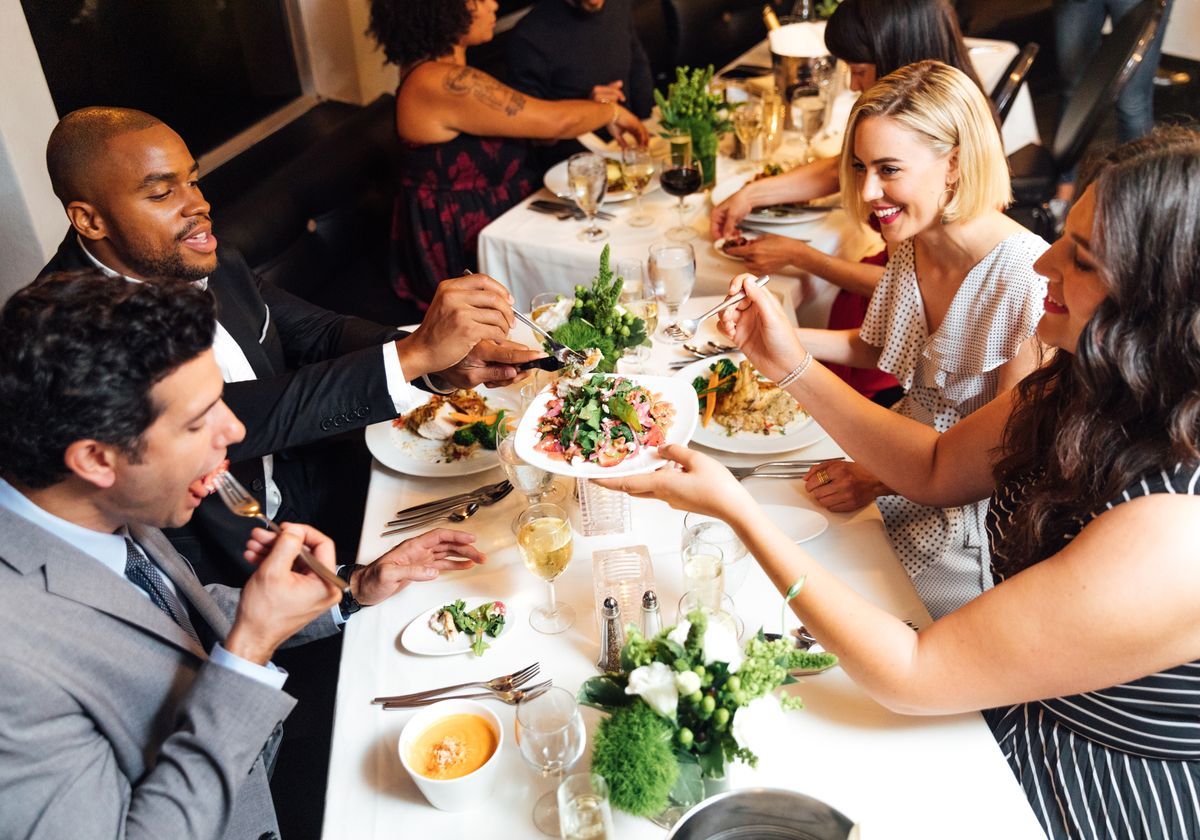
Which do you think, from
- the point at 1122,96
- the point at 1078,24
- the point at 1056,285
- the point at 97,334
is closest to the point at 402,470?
the point at 97,334

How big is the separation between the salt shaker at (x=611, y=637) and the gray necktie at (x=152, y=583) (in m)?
0.63

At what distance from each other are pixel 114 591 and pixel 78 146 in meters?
1.10

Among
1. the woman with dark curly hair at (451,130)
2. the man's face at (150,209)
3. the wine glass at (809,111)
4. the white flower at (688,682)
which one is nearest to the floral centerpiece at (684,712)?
the white flower at (688,682)

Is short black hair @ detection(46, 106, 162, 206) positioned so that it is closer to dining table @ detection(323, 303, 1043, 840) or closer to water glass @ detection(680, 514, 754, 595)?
dining table @ detection(323, 303, 1043, 840)

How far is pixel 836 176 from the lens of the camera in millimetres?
2873

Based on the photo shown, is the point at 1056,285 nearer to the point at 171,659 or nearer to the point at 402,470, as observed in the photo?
the point at 402,470

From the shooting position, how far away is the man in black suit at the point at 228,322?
6.35 ft

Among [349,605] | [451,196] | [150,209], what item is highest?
[150,209]

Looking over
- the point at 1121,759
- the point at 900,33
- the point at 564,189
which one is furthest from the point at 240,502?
the point at 900,33

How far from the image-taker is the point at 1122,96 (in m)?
4.97

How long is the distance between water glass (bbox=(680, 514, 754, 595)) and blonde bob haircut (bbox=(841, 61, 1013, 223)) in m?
0.97

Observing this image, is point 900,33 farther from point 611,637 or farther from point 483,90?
point 611,637

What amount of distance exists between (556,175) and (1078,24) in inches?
148

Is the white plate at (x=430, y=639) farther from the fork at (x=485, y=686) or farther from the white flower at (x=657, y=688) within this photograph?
the white flower at (x=657, y=688)
